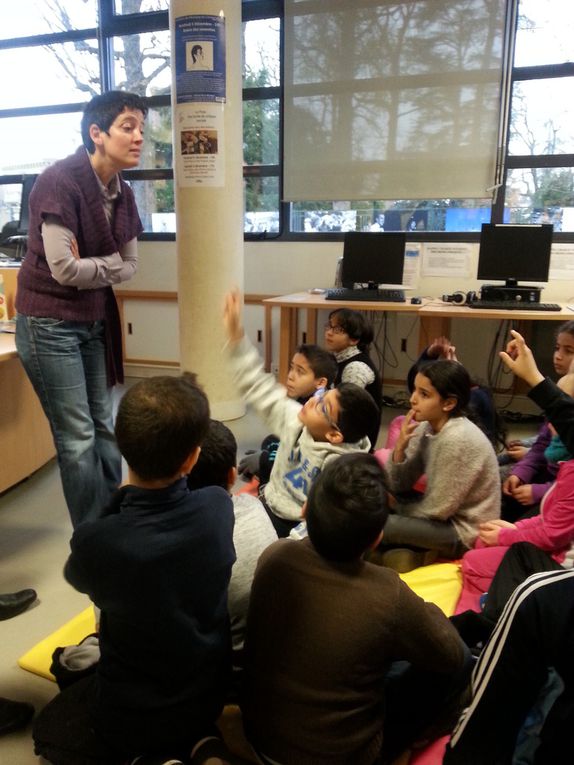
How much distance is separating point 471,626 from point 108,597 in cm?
87

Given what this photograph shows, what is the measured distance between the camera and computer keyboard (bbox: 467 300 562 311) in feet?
11.4

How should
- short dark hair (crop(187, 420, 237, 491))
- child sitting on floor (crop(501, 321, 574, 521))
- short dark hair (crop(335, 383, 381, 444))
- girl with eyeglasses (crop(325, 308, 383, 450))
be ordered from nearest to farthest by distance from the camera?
1. short dark hair (crop(187, 420, 237, 491))
2. short dark hair (crop(335, 383, 381, 444))
3. child sitting on floor (crop(501, 321, 574, 521))
4. girl with eyeglasses (crop(325, 308, 383, 450))

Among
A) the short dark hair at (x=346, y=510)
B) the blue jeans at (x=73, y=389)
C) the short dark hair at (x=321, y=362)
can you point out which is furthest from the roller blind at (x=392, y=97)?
the short dark hair at (x=346, y=510)

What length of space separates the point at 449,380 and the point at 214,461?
905 millimetres

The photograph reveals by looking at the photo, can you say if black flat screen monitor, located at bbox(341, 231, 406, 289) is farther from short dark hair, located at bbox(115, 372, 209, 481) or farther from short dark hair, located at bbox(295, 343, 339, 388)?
short dark hair, located at bbox(115, 372, 209, 481)

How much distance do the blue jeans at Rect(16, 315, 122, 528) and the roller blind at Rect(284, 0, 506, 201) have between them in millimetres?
2817

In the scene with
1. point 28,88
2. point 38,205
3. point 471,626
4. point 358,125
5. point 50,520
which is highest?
point 28,88

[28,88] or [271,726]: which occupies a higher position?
[28,88]

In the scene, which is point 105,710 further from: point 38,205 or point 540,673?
point 38,205

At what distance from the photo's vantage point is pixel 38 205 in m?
1.80

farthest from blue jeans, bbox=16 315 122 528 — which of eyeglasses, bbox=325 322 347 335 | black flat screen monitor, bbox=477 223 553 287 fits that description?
black flat screen monitor, bbox=477 223 553 287

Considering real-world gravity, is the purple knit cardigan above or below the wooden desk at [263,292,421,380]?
above

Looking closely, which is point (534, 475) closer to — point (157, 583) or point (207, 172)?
point (157, 583)

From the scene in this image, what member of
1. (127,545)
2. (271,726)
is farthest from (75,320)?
(271,726)
